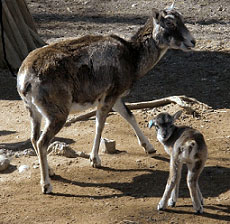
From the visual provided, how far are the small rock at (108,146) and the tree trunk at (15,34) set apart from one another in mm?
5032

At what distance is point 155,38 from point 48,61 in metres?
1.76

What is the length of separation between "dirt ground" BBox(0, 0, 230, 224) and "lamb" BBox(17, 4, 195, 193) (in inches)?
14.9

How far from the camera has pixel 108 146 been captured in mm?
9375

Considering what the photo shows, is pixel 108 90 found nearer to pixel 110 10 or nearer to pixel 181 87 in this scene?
pixel 181 87

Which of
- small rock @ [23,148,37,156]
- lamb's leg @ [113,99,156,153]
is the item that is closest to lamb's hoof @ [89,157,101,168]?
lamb's leg @ [113,99,156,153]

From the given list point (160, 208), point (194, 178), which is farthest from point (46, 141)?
point (194, 178)

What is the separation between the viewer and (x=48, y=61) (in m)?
8.23

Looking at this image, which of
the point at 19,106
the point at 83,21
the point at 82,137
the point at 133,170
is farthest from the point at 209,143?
the point at 83,21

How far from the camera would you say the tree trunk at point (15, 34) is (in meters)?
13.8

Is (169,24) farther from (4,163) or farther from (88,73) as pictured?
(4,163)

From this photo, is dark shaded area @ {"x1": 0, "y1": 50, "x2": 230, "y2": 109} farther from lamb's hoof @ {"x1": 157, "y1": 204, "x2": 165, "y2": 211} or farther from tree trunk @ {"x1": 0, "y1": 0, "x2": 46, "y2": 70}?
lamb's hoof @ {"x1": 157, "y1": 204, "x2": 165, "y2": 211}

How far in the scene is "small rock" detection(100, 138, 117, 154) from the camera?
934 centimetres

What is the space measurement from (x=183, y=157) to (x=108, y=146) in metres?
2.36

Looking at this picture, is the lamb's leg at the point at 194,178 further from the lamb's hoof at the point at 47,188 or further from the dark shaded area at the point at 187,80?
the dark shaded area at the point at 187,80
